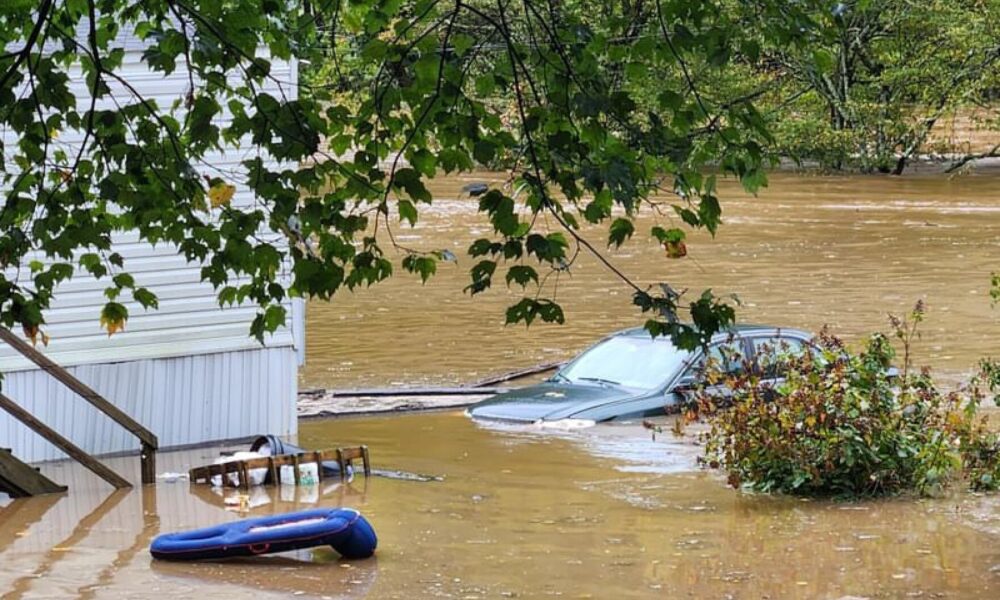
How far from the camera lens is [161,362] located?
1683cm

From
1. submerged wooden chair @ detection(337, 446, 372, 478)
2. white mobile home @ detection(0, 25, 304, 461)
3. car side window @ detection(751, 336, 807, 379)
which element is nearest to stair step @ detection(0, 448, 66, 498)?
white mobile home @ detection(0, 25, 304, 461)

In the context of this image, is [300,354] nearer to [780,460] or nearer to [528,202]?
[780,460]

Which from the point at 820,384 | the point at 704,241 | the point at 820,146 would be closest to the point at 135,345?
the point at 820,384

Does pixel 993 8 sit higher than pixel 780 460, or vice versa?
pixel 993 8

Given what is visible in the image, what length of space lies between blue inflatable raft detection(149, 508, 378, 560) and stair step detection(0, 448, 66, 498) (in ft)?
9.20

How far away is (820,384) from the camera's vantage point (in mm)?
13812

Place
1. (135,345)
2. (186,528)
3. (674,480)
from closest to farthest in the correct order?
(186,528) < (674,480) < (135,345)

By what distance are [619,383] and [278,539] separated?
6937 millimetres


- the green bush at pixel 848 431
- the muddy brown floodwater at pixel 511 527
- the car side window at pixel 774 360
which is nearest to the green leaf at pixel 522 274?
the muddy brown floodwater at pixel 511 527

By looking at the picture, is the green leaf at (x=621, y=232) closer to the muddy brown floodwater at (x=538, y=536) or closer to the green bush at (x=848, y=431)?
the muddy brown floodwater at (x=538, y=536)

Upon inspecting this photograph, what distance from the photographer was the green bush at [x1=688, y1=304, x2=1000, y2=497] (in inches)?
543

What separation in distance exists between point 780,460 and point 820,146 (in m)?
12.1

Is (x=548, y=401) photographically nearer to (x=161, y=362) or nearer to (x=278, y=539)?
(x=161, y=362)

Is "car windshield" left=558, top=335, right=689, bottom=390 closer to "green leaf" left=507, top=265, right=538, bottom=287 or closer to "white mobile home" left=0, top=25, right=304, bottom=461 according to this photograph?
"white mobile home" left=0, top=25, right=304, bottom=461
